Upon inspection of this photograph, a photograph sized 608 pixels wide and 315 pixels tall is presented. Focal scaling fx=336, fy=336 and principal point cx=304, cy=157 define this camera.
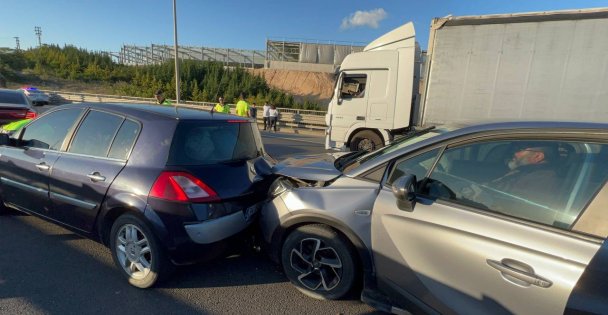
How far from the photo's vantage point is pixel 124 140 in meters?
2.93

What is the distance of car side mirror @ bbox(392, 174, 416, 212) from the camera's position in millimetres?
2092

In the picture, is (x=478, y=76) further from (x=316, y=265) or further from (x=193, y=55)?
(x=193, y=55)

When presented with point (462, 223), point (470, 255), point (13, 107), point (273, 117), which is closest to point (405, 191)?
point (462, 223)

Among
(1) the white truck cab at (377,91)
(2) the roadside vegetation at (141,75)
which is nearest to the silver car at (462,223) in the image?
(1) the white truck cab at (377,91)

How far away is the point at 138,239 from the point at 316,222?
1491mm

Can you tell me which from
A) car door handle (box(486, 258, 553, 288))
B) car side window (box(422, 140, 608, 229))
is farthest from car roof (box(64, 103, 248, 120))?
car door handle (box(486, 258, 553, 288))

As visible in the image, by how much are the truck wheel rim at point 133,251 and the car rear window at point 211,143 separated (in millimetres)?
687

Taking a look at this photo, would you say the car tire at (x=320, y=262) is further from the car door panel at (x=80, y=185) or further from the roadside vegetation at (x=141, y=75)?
the roadside vegetation at (x=141, y=75)

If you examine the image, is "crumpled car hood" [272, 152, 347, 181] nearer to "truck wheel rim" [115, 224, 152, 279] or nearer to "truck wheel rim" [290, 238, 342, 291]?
"truck wheel rim" [290, 238, 342, 291]

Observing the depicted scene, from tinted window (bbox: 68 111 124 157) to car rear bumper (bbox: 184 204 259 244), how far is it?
115 centimetres

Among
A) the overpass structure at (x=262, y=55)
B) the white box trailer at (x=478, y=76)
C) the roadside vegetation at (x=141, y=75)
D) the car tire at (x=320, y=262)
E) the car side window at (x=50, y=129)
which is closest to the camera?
the car tire at (x=320, y=262)

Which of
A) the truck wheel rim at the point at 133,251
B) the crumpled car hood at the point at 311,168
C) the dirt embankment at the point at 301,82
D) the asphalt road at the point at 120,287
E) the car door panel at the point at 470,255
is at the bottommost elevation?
the asphalt road at the point at 120,287

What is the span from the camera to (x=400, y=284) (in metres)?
2.26

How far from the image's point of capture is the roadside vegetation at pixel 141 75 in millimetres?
31109
